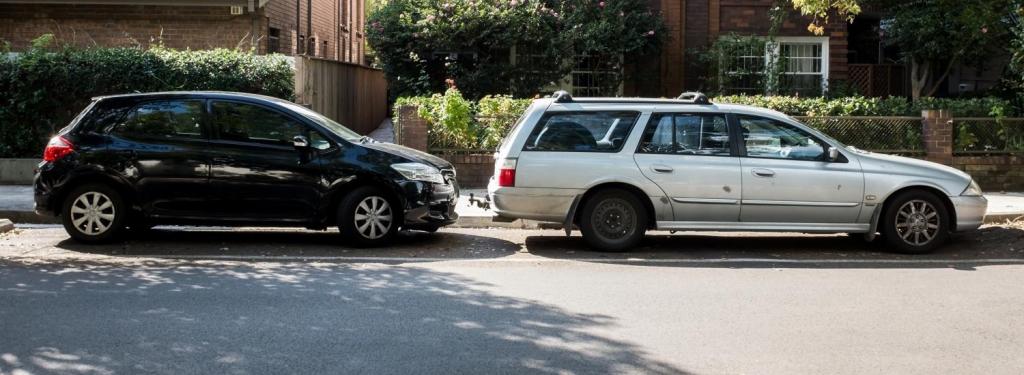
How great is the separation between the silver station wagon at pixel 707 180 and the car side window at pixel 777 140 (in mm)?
10

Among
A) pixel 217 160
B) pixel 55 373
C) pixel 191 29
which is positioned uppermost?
pixel 191 29

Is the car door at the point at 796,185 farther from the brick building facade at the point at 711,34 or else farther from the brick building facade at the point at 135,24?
the brick building facade at the point at 135,24

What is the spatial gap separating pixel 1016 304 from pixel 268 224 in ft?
22.2

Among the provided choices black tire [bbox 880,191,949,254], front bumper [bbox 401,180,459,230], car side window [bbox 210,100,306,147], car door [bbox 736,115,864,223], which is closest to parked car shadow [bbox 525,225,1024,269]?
black tire [bbox 880,191,949,254]

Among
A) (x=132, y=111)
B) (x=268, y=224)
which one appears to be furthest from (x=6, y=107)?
(x=268, y=224)

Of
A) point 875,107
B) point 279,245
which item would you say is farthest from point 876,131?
point 279,245

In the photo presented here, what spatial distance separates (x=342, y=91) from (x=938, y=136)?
11.4 metres

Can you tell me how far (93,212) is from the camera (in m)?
10.2

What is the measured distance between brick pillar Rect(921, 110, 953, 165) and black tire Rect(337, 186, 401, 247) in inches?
366

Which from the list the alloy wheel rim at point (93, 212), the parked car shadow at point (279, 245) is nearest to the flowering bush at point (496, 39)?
the parked car shadow at point (279, 245)

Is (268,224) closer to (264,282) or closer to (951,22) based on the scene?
(264,282)

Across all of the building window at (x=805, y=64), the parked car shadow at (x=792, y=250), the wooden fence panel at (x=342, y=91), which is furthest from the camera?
the building window at (x=805, y=64)

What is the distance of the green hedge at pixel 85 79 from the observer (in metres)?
15.2

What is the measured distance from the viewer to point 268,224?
1028 centimetres
